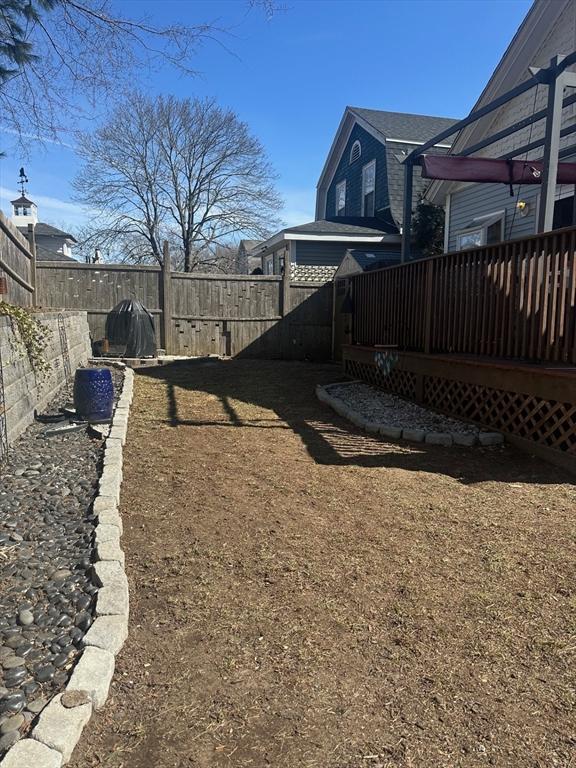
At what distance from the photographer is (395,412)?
6.73 m

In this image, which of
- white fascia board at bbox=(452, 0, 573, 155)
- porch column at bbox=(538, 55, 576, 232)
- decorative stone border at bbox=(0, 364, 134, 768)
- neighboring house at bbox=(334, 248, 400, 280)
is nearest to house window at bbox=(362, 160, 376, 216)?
neighboring house at bbox=(334, 248, 400, 280)

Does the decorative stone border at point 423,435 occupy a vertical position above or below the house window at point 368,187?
below

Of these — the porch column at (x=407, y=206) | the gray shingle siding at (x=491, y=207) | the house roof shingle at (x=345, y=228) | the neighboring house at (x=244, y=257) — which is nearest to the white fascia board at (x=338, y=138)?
the house roof shingle at (x=345, y=228)


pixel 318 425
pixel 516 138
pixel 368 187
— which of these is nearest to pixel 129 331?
pixel 318 425

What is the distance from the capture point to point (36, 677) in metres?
1.98

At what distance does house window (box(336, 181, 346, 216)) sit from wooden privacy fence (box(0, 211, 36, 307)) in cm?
1386

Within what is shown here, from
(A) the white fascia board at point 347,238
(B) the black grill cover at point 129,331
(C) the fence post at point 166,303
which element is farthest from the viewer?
(A) the white fascia board at point 347,238

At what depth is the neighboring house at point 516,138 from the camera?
8844 mm

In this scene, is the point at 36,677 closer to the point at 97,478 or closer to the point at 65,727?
the point at 65,727

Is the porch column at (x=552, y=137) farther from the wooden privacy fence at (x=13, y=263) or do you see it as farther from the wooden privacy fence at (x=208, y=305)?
the wooden privacy fence at (x=208, y=305)

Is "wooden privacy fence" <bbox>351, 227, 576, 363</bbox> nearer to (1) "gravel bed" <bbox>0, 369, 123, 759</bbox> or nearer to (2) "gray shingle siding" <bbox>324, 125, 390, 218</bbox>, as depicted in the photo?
(1) "gravel bed" <bbox>0, 369, 123, 759</bbox>

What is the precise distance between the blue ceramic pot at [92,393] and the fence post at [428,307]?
3897mm

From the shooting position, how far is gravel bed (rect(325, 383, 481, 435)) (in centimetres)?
595

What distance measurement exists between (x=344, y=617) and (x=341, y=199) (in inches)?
823
